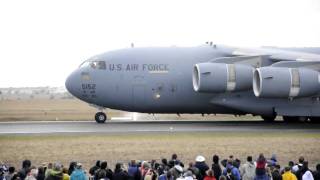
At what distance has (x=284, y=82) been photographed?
30578mm

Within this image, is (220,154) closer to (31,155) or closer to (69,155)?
(69,155)

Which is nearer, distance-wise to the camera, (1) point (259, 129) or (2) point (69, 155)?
(2) point (69, 155)

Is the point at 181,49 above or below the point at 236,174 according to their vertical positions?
above

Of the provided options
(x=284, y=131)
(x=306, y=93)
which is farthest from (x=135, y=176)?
(x=306, y=93)

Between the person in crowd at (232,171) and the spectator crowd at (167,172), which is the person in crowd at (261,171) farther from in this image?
the person in crowd at (232,171)

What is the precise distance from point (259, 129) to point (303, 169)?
50.8ft

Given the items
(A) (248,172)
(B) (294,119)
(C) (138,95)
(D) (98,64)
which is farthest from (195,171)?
(B) (294,119)

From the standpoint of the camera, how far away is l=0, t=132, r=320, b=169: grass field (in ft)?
66.2

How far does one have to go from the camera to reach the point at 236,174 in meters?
13.6

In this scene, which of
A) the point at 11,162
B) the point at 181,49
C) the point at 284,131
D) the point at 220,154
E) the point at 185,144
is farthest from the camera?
the point at 181,49

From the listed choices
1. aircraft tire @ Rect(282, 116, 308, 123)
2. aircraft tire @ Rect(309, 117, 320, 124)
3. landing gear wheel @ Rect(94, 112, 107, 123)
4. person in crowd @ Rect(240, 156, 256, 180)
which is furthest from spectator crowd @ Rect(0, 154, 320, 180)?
aircraft tire @ Rect(309, 117, 320, 124)

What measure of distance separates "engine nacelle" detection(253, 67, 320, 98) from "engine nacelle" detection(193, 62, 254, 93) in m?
0.66

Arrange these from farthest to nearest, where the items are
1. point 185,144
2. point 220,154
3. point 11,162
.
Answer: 1. point 185,144
2. point 220,154
3. point 11,162

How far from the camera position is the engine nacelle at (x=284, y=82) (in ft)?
100
